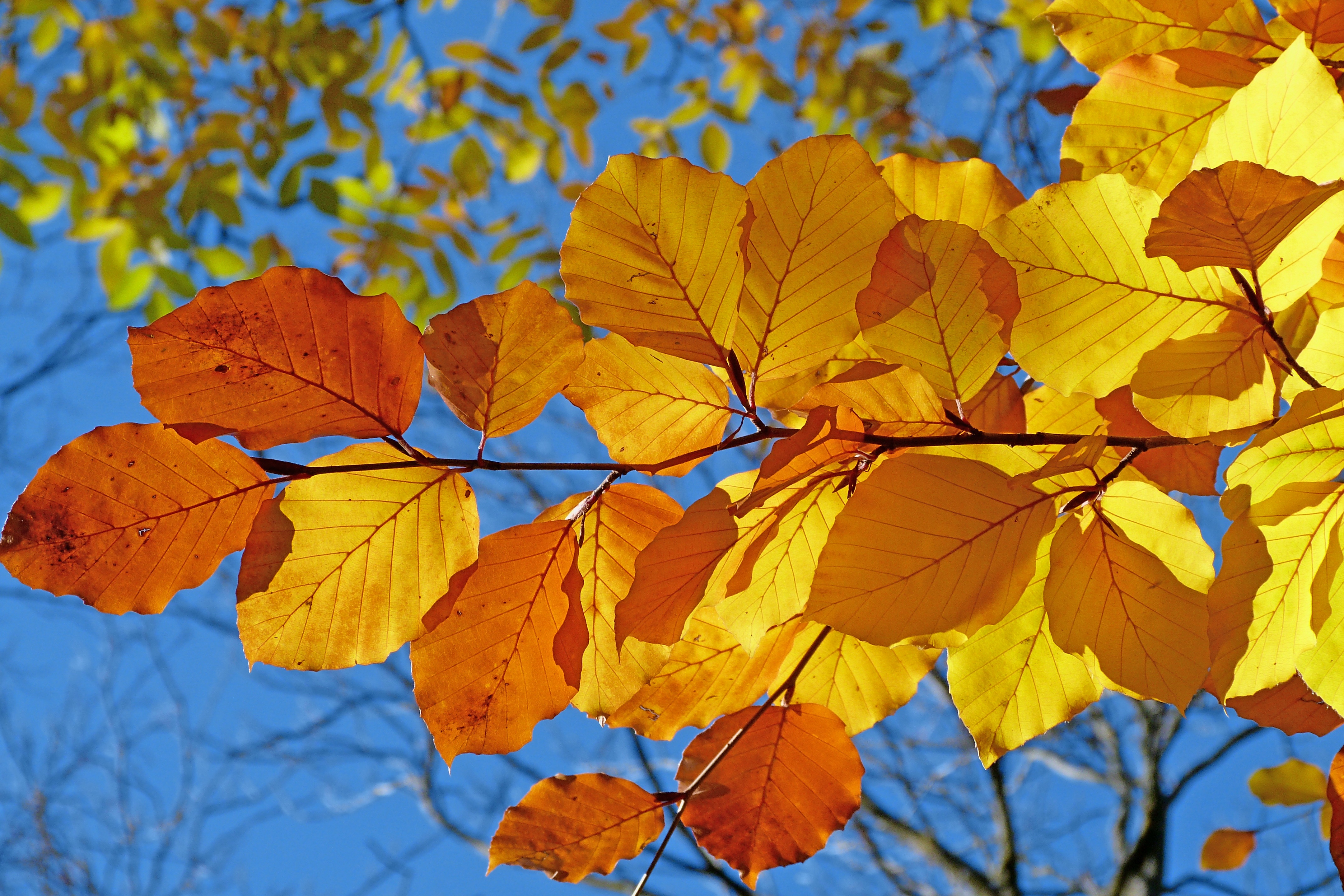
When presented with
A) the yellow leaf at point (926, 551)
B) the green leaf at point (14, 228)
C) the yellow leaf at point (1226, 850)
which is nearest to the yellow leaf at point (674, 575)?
the yellow leaf at point (926, 551)

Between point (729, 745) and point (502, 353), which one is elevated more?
point (502, 353)

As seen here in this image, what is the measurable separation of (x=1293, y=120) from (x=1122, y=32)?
207 millimetres

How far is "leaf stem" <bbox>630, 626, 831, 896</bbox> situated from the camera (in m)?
0.46

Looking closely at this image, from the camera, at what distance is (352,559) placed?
0.40m

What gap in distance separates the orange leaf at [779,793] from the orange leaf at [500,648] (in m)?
0.12

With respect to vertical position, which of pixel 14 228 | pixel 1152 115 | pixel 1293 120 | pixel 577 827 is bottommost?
pixel 577 827

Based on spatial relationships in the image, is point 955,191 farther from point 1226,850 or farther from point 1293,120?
point 1226,850

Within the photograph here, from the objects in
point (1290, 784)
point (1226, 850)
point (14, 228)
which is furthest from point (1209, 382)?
point (14, 228)

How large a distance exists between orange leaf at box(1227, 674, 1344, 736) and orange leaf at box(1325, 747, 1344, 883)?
16mm

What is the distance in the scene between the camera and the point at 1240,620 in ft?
1.22

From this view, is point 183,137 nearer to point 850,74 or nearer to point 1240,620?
point 850,74

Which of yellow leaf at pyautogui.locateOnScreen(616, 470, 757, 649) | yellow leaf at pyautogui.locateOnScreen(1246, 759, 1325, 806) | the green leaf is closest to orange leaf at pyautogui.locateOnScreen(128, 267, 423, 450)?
yellow leaf at pyautogui.locateOnScreen(616, 470, 757, 649)

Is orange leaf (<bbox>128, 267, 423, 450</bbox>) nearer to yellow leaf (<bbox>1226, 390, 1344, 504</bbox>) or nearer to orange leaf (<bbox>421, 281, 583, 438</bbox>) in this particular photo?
orange leaf (<bbox>421, 281, 583, 438</bbox>)

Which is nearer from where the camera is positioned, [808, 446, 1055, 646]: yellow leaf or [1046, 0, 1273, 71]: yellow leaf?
[808, 446, 1055, 646]: yellow leaf
